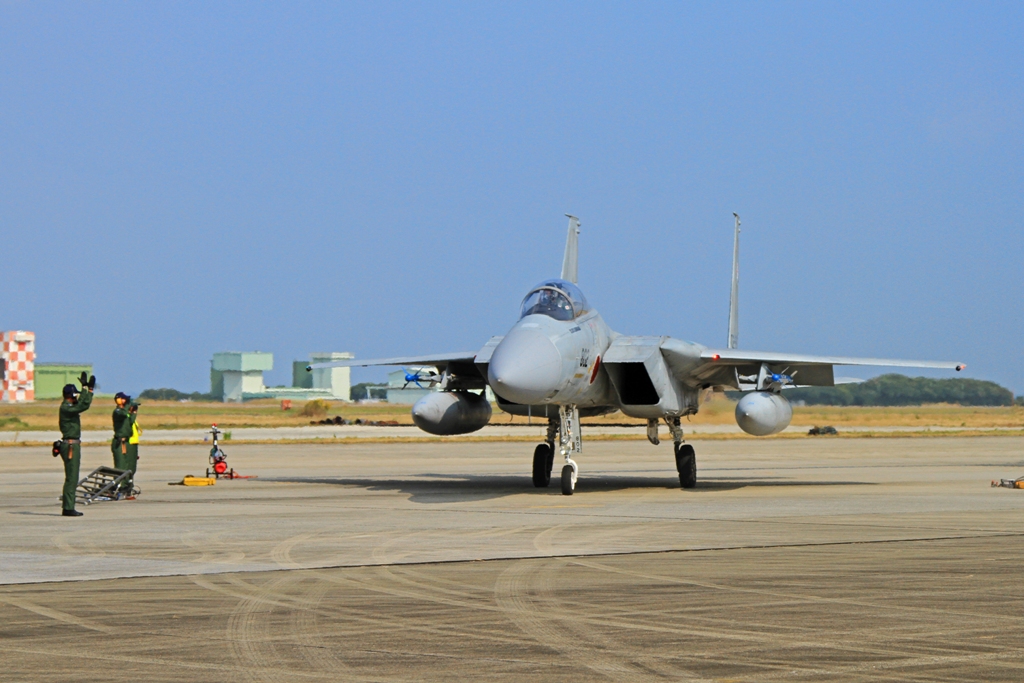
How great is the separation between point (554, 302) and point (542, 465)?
13.5 ft

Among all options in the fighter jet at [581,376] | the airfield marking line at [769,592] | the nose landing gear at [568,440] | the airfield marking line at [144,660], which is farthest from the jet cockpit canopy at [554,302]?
the airfield marking line at [144,660]

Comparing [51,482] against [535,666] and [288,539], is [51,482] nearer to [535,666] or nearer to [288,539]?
[288,539]

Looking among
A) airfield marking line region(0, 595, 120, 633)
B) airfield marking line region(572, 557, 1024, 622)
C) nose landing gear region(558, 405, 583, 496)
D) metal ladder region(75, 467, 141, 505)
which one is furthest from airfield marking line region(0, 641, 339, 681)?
nose landing gear region(558, 405, 583, 496)

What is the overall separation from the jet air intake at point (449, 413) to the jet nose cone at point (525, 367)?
3.39 metres

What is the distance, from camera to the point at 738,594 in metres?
9.20

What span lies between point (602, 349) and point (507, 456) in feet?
54.4

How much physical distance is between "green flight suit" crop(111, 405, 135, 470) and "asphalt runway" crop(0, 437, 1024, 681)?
0.74 meters

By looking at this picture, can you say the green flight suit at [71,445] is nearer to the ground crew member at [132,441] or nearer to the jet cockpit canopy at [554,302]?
the ground crew member at [132,441]

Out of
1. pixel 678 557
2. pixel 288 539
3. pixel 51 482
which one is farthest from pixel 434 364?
pixel 678 557

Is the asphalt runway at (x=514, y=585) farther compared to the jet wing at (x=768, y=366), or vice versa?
the jet wing at (x=768, y=366)

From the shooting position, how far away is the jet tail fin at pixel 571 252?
22938 millimetres

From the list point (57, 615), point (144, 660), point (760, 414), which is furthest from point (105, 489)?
point (144, 660)

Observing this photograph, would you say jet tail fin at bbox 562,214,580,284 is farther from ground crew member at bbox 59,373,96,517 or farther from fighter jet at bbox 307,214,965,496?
ground crew member at bbox 59,373,96,517

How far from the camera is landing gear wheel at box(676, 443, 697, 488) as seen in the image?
71.5ft
